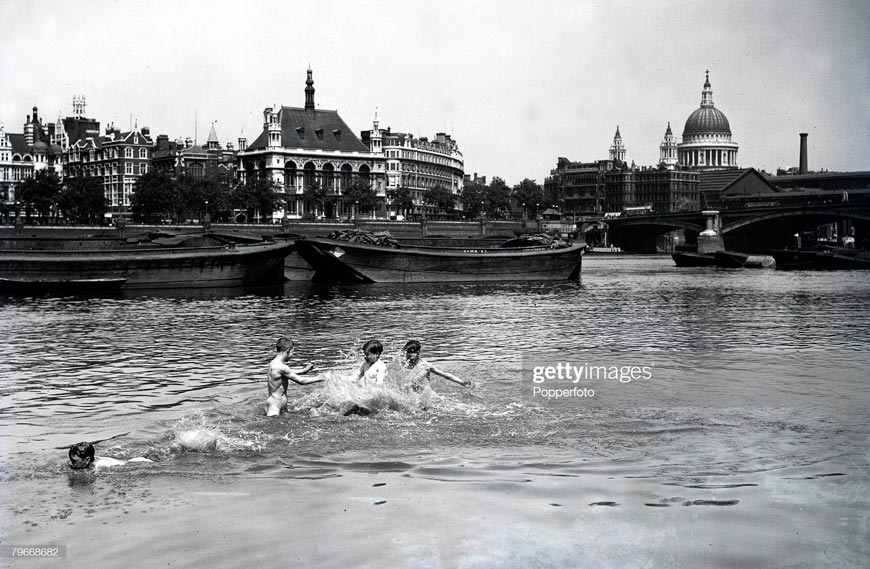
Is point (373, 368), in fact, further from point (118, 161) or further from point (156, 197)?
point (118, 161)

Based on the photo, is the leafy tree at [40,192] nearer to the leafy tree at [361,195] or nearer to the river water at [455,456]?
the leafy tree at [361,195]

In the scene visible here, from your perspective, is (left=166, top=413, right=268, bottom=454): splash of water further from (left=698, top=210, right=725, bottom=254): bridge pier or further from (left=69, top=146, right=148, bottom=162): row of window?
(left=69, top=146, right=148, bottom=162): row of window

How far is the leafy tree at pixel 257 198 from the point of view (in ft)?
393

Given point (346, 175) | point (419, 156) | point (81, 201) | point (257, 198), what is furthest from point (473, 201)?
point (81, 201)

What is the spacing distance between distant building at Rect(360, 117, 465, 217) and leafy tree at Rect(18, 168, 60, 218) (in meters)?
55.1

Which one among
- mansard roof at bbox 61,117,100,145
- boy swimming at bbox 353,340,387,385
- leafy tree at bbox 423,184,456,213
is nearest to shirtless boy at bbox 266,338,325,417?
boy swimming at bbox 353,340,387,385

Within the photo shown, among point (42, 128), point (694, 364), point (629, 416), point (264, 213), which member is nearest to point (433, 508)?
point (629, 416)

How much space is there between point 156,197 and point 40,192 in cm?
1368

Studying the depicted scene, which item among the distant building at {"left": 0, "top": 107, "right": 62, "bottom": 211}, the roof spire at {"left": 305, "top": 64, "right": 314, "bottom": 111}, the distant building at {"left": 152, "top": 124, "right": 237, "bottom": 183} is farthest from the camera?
the distant building at {"left": 0, "top": 107, "right": 62, "bottom": 211}

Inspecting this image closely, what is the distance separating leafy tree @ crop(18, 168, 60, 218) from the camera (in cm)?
11181

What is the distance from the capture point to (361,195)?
453 feet

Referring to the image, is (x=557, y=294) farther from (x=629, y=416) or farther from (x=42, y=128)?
(x=42, y=128)

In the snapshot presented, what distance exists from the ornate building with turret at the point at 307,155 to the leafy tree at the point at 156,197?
85.3 feet

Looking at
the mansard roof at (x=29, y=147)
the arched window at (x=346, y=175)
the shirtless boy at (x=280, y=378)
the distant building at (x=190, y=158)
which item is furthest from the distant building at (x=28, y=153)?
the shirtless boy at (x=280, y=378)
